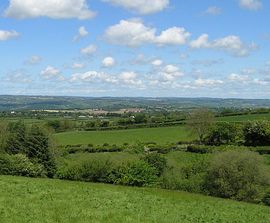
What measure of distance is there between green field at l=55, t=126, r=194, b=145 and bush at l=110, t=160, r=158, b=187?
47.8 m

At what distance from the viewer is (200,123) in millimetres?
115750

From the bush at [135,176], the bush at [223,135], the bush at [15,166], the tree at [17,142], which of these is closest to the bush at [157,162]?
the bush at [135,176]

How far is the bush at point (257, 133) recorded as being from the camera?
306ft

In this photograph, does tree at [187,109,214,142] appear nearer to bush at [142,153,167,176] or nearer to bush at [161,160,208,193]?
bush at [142,153,167,176]

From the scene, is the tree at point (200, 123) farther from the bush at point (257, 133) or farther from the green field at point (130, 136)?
the bush at point (257, 133)

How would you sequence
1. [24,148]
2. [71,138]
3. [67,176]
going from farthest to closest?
[71,138]
[24,148]
[67,176]

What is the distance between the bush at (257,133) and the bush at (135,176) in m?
42.8

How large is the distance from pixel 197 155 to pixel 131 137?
3056 cm

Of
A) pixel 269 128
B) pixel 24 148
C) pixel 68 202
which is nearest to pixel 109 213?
pixel 68 202

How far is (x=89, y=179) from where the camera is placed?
59312 millimetres

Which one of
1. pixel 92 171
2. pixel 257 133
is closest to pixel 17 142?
pixel 92 171

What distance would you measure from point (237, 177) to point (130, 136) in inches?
2637

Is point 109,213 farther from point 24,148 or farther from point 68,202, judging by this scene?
point 24,148

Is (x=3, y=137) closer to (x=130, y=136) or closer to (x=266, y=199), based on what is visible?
(x=130, y=136)
